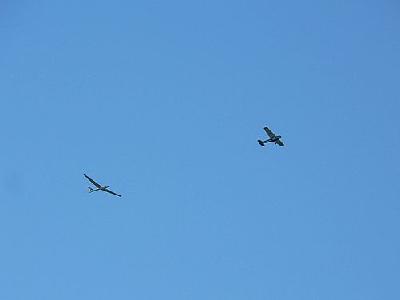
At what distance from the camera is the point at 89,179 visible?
17888 cm

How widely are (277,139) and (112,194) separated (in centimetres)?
3316

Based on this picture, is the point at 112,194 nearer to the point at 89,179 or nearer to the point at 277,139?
the point at 89,179

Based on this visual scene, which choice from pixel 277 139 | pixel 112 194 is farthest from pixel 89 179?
pixel 277 139

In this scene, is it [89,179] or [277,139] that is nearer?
[277,139]

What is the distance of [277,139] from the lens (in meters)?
164

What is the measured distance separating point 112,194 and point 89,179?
192 inches

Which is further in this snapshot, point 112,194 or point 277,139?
point 112,194

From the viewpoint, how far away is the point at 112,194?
7101 inches
